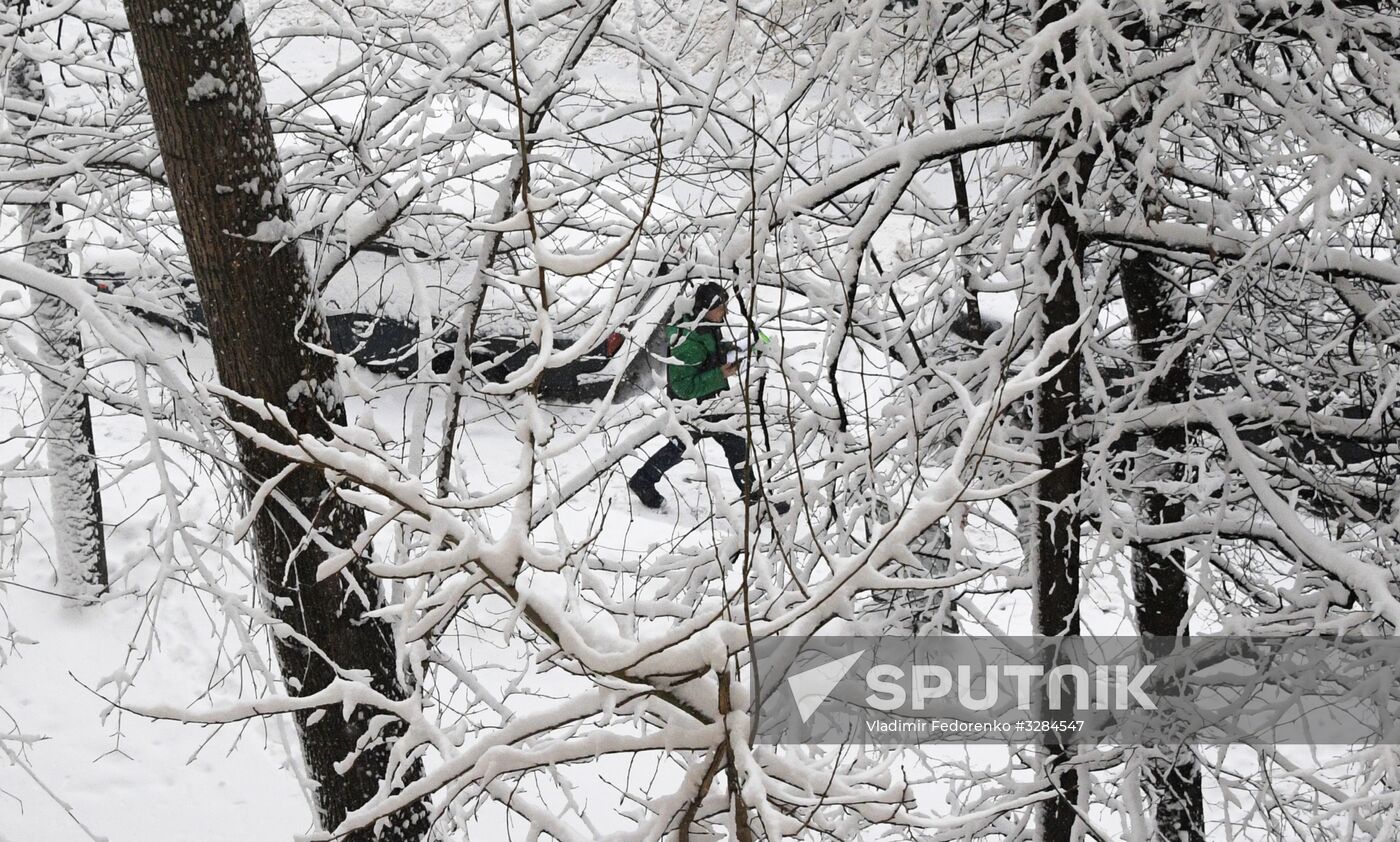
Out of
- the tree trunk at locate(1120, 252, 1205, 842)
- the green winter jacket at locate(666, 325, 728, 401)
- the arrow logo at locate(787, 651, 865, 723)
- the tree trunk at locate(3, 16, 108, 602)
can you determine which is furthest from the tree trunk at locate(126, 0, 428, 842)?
the tree trunk at locate(1120, 252, 1205, 842)

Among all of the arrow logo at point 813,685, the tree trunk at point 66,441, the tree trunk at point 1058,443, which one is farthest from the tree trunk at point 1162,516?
the tree trunk at point 66,441

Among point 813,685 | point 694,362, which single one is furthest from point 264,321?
point 694,362

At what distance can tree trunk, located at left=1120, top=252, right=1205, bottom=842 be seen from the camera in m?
4.65

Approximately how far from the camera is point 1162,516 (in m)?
4.83

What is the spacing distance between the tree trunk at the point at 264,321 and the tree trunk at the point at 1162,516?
3149mm

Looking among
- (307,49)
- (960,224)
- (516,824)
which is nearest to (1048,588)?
(960,224)

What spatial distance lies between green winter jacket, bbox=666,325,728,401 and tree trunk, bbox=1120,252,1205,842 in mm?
1780

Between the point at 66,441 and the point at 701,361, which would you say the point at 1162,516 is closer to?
the point at 701,361

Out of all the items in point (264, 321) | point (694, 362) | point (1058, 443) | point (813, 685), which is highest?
point (694, 362)

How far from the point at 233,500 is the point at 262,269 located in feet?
3.09

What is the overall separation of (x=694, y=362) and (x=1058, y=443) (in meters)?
1.58

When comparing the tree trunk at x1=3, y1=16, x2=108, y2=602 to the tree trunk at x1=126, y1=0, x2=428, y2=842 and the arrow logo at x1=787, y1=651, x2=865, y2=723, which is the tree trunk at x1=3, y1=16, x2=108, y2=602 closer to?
the tree trunk at x1=126, y1=0, x2=428, y2=842

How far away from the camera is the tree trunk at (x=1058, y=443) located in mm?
3682

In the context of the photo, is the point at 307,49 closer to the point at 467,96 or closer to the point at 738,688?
the point at 467,96
